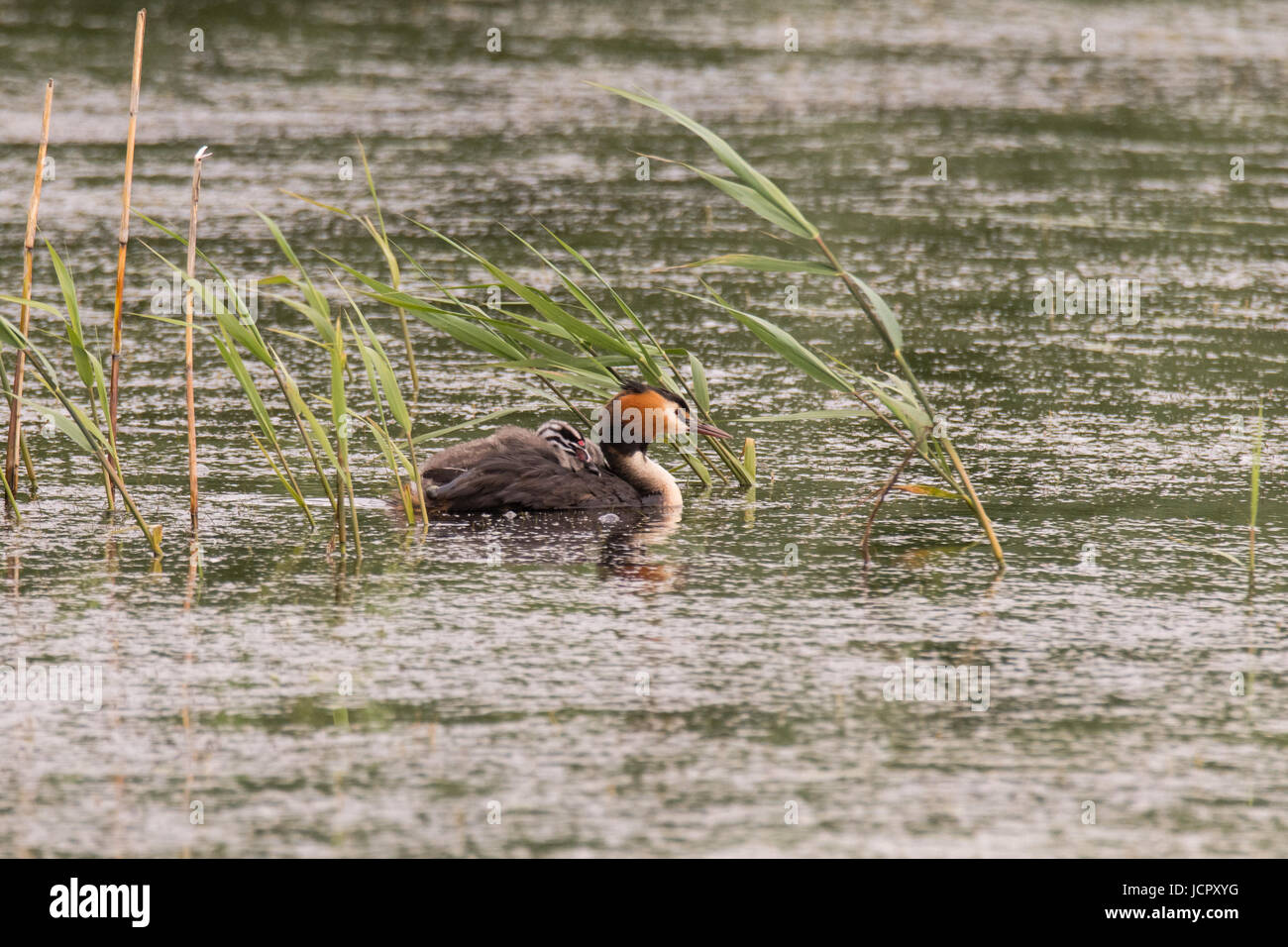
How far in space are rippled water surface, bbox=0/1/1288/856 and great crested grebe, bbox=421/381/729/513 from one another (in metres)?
0.12

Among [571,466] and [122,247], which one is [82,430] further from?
[571,466]

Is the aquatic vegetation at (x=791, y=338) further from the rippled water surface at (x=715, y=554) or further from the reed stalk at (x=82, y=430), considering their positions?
the reed stalk at (x=82, y=430)

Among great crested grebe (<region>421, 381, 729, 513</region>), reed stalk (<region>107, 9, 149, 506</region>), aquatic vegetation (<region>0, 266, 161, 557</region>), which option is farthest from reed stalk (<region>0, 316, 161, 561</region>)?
great crested grebe (<region>421, 381, 729, 513</region>)

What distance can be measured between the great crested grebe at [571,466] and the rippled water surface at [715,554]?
4.7 inches

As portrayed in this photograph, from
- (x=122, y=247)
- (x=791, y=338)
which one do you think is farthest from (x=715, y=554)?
(x=122, y=247)

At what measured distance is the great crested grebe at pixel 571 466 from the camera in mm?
5816

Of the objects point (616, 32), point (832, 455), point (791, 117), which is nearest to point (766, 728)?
point (832, 455)

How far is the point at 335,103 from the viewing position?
482 inches

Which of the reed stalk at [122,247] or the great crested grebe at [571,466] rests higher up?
the reed stalk at [122,247]

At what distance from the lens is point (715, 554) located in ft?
17.6

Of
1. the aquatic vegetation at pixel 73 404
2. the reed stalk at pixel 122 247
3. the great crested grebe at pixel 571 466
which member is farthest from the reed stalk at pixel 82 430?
the great crested grebe at pixel 571 466

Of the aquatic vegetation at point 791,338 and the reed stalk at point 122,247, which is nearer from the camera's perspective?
the aquatic vegetation at point 791,338

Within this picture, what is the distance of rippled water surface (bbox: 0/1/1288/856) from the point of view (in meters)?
3.63

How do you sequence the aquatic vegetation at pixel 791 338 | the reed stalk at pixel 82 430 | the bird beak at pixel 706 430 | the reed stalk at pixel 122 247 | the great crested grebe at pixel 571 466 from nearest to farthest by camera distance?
the aquatic vegetation at pixel 791 338 → the reed stalk at pixel 82 430 → the reed stalk at pixel 122 247 → the great crested grebe at pixel 571 466 → the bird beak at pixel 706 430
